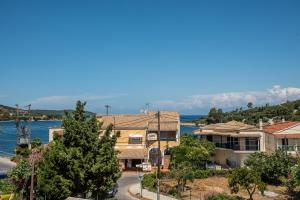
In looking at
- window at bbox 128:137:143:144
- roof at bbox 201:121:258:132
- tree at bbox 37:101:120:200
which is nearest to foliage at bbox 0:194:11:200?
tree at bbox 37:101:120:200

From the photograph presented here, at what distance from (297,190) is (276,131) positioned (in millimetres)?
13199

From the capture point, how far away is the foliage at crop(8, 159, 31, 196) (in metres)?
34.1

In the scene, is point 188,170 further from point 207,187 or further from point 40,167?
point 40,167

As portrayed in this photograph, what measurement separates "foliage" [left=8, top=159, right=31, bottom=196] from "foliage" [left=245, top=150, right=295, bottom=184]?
87.5ft

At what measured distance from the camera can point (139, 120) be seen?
65.9 meters

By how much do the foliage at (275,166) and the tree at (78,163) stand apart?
22.9 m

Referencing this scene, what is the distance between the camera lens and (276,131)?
5488 centimetres

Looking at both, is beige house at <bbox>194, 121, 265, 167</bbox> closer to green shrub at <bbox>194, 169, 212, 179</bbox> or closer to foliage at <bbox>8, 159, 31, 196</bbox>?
green shrub at <bbox>194, 169, 212, 179</bbox>

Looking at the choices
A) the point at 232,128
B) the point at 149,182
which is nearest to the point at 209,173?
the point at 149,182

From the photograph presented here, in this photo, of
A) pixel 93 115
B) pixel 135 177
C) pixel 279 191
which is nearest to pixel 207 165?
pixel 135 177

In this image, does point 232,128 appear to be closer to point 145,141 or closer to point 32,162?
point 145,141

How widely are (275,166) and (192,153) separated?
36.9ft

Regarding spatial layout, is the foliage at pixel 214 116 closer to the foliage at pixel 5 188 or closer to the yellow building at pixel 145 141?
the yellow building at pixel 145 141

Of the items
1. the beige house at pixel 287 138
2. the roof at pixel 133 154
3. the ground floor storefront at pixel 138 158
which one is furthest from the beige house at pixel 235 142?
the roof at pixel 133 154
